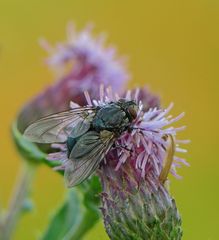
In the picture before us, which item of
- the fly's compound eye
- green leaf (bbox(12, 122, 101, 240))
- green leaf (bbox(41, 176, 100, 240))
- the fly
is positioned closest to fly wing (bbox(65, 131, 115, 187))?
the fly

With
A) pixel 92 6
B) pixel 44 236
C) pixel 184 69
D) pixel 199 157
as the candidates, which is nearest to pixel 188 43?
pixel 184 69

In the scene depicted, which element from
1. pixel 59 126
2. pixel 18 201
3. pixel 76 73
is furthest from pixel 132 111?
pixel 76 73

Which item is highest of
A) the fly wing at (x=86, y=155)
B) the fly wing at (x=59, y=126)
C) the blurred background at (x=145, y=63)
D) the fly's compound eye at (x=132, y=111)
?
the blurred background at (x=145, y=63)

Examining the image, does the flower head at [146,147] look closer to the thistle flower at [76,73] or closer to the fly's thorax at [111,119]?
the fly's thorax at [111,119]

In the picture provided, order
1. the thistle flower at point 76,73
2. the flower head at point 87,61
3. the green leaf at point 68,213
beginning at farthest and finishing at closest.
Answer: the flower head at point 87,61 < the thistle flower at point 76,73 < the green leaf at point 68,213

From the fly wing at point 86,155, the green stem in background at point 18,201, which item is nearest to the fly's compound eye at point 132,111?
the fly wing at point 86,155

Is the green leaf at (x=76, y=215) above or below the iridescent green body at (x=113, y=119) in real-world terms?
below

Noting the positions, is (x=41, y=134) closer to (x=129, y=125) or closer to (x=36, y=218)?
(x=129, y=125)

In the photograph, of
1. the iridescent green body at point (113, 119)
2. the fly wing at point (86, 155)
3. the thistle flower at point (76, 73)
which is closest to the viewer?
the fly wing at point (86, 155)
